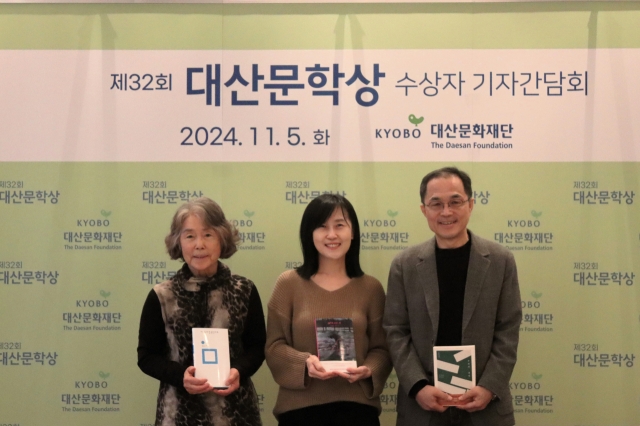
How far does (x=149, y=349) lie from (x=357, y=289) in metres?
1.07

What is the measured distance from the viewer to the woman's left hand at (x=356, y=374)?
10.3 feet

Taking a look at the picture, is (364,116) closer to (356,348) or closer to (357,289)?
(357,289)

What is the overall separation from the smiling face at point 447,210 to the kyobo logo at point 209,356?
48.5 inches

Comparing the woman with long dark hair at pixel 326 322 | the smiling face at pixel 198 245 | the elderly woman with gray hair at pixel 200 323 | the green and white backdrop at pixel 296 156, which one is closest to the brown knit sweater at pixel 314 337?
the woman with long dark hair at pixel 326 322

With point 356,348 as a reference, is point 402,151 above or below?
above

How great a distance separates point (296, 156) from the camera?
4227 millimetres

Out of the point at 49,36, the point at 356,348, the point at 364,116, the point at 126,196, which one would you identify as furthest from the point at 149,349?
the point at 49,36

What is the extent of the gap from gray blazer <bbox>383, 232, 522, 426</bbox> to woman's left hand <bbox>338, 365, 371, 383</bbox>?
0.50 ft

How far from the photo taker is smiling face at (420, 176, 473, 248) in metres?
3.22

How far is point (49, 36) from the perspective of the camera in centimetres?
428

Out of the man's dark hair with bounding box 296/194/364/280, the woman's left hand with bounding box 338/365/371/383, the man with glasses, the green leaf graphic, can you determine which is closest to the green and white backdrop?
the green leaf graphic

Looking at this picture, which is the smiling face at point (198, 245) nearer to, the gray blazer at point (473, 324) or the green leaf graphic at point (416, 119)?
the gray blazer at point (473, 324)

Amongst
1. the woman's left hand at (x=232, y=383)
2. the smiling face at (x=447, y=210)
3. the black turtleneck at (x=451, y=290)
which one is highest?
the smiling face at (x=447, y=210)

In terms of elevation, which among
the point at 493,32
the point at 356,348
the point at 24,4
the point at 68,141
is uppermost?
the point at 24,4
